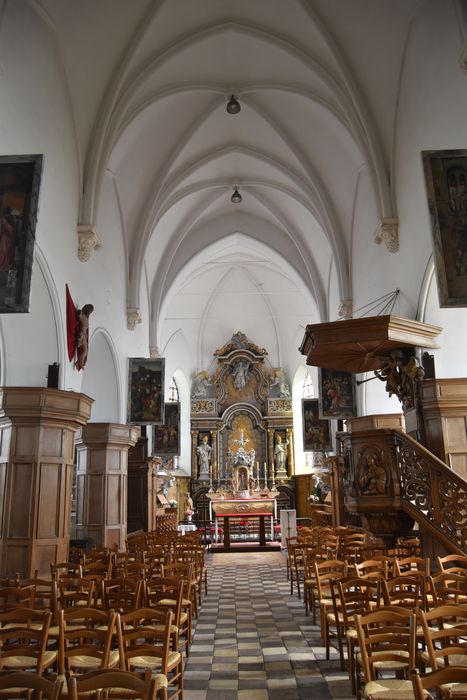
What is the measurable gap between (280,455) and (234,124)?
1638 cm

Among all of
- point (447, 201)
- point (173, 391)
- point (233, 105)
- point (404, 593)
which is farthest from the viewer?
point (173, 391)

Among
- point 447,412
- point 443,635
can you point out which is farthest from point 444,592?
point 447,412

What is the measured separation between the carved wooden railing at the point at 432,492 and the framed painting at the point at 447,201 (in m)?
2.84

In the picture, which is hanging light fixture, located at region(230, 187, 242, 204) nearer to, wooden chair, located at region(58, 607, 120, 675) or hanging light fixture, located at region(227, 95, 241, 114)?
hanging light fixture, located at region(227, 95, 241, 114)

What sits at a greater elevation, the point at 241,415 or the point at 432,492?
the point at 241,415

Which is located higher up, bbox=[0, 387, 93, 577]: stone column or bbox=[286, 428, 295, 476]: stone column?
bbox=[286, 428, 295, 476]: stone column

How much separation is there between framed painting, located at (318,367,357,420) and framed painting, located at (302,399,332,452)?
446 cm

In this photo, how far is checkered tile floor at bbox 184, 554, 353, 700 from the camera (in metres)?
5.36

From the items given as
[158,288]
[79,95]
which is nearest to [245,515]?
[158,288]

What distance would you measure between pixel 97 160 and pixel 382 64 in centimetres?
625

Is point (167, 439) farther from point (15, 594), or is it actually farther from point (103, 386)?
point (15, 594)

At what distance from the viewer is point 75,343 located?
11.3 m

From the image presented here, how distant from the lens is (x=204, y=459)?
2845 cm

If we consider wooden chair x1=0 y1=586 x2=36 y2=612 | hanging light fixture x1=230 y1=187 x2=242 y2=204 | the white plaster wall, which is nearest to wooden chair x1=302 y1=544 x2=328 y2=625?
wooden chair x1=0 y1=586 x2=36 y2=612
